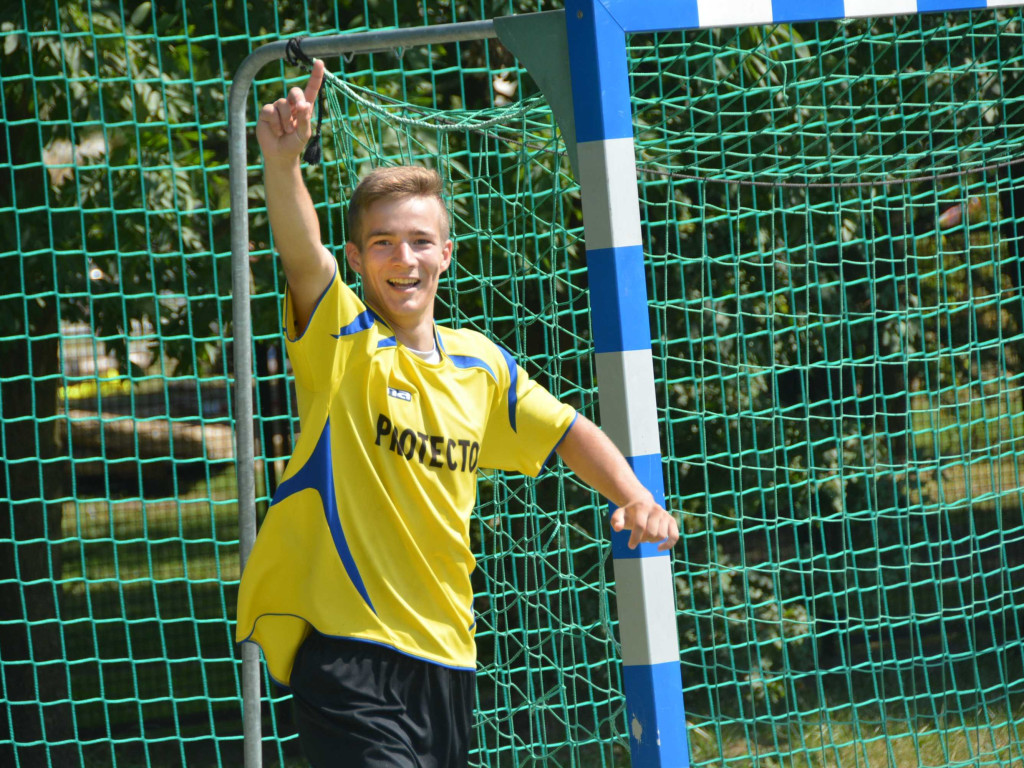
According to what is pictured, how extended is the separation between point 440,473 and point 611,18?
2.94 feet

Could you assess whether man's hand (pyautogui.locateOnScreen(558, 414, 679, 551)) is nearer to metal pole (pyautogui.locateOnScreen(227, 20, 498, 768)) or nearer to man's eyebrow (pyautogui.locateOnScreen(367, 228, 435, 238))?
man's eyebrow (pyautogui.locateOnScreen(367, 228, 435, 238))

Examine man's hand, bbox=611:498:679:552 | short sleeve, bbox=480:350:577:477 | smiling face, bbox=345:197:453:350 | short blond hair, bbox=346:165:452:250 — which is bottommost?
man's hand, bbox=611:498:679:552

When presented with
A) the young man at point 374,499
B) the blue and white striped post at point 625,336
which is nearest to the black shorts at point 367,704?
the young man at point 374,499

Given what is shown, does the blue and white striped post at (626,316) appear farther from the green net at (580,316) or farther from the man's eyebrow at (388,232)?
the green net at (580,316)

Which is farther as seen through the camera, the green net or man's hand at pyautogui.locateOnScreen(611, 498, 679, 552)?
the green net

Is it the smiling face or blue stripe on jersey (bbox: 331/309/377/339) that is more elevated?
the smiling face

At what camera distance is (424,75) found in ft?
14.9

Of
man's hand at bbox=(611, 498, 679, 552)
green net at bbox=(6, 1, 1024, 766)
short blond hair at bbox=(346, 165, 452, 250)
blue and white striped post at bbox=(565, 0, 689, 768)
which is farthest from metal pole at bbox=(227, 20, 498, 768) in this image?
man's hand at bbox=(611, 498, 679, 552)

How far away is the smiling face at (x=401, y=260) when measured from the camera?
211cm

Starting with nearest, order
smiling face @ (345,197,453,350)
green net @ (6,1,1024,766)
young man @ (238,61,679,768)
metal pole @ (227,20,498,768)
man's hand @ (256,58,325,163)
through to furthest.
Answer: man's hand @ (256,58,325,163)
young man @ (238,61,679,768)
smiling face @ (345,197,453,350)
metal pole @ (227,20,498,768)
green net @ (6,1,1024,766)

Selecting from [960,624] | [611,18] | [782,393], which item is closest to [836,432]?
[782,393]

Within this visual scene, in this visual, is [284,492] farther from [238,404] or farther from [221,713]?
[221,713]

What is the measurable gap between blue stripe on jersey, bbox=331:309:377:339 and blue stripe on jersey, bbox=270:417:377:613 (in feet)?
0.52

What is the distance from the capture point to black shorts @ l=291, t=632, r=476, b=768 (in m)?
1.94
